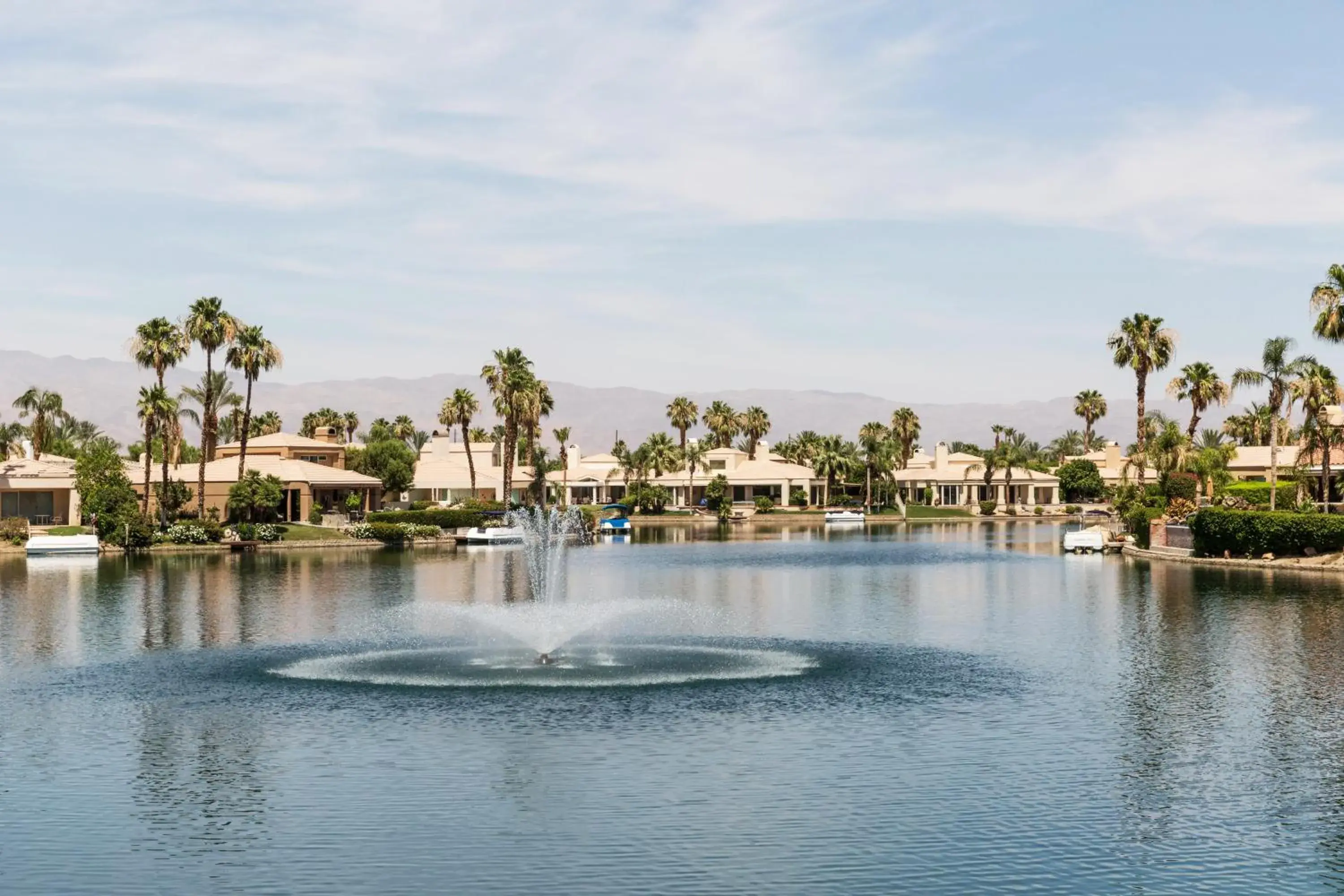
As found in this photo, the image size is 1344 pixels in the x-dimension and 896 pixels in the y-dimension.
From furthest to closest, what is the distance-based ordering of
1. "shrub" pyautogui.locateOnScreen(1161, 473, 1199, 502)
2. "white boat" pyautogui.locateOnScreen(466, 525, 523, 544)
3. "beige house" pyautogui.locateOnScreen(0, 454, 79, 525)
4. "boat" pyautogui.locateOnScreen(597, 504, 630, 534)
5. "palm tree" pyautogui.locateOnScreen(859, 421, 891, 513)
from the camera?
"palm tree" pyautogui.locateOnScreen(859, 421, 891, 513) → "boat" pyautogui.locateOnScreen(597, 504, 630, 534) → "white boat" pyautogui.locateOnScreen(466, 525, 523, 544) → "beige house" pyautogui.locateOnScreen(0, 454, 79, 525) → "shrub" pyautogui.locateOnScreen(1161, 473, 1199, 502)

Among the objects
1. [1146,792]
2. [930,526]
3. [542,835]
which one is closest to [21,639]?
[542,835]

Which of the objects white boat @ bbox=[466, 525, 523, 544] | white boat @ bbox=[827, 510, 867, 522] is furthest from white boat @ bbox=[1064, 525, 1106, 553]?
white boat @ bbox=[827, 510, 867, 522]

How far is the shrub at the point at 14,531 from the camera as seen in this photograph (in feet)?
283

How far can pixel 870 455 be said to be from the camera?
150 m

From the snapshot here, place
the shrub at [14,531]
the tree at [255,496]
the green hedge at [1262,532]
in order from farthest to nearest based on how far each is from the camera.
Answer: the tree at [255,496] → the shrub at [14,531] → the green hedge at [1262,532]

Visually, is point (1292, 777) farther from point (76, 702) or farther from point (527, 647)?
point (76, 702)

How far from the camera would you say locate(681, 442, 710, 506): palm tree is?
153125 mm

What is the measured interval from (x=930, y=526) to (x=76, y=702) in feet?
354

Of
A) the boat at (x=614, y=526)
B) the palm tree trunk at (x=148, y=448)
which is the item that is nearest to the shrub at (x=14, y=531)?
the palm tree trunk at (x=148, y=448)

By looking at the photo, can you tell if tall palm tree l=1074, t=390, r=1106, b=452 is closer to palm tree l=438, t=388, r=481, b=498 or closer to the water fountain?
palm tree l=438, t=388, r=481, b=498

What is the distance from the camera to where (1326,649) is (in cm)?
3841

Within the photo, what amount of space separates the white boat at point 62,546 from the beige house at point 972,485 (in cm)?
9646

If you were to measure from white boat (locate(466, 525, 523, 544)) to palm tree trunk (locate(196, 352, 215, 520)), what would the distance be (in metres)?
17.5

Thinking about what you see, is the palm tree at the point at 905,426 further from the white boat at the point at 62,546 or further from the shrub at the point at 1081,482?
the white boat at the point at 62,546
